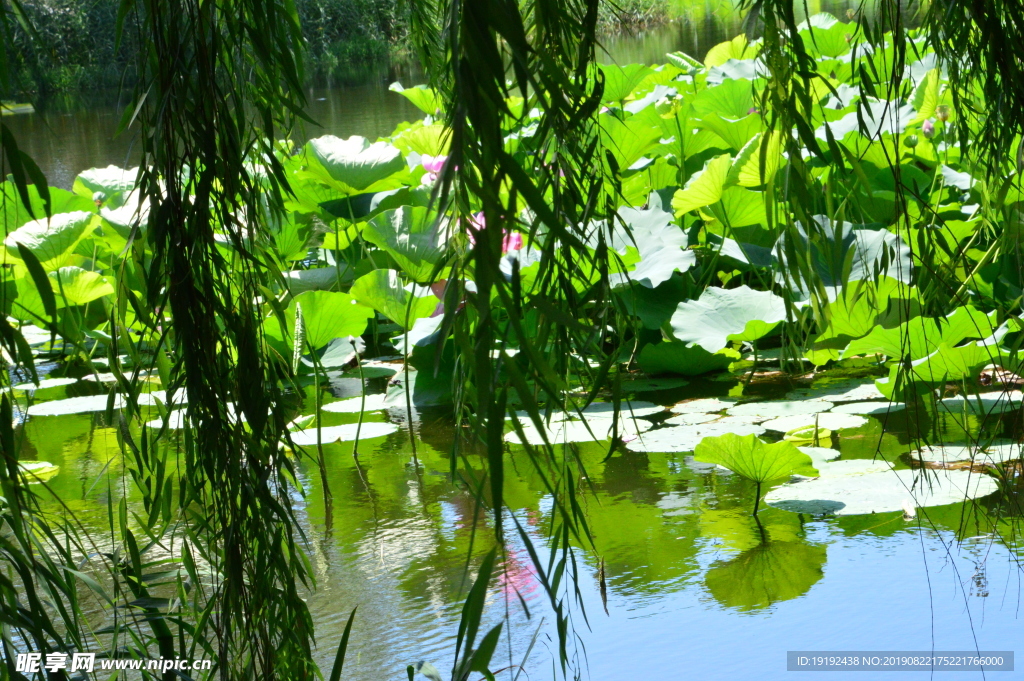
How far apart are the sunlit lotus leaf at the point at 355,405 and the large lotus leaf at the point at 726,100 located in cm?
153

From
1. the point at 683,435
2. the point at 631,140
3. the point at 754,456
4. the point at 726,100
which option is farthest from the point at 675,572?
the point at 726,100

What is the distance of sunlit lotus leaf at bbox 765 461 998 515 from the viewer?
1352 millimetres

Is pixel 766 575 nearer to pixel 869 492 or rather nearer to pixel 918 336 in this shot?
pixel 869 492

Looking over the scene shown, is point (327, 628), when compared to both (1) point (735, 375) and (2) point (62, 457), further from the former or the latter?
(1) point (735, 375)

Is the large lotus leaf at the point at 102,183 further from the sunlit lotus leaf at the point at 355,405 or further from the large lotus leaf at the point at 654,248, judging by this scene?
the large lotus leaf at the point at 654,248

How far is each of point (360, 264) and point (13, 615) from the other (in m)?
2.16

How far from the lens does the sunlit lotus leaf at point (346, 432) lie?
6.03 feet

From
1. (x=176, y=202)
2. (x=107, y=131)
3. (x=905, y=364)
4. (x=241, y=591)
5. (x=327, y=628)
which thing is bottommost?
(x=327, y=628)

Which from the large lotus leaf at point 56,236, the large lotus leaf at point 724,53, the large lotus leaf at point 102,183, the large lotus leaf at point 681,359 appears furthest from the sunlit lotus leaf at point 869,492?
the large lotus leaf at point 724,53

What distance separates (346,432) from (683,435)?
675mm

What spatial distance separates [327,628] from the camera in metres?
1.16

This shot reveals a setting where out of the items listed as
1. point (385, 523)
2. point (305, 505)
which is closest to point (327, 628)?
point (385, 523)

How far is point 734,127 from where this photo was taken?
2.63 meters

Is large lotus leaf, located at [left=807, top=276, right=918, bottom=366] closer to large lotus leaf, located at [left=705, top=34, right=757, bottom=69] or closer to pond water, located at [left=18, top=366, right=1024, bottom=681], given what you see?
pond water, located at [left=18, top=366, right=1024, bottom=681]
